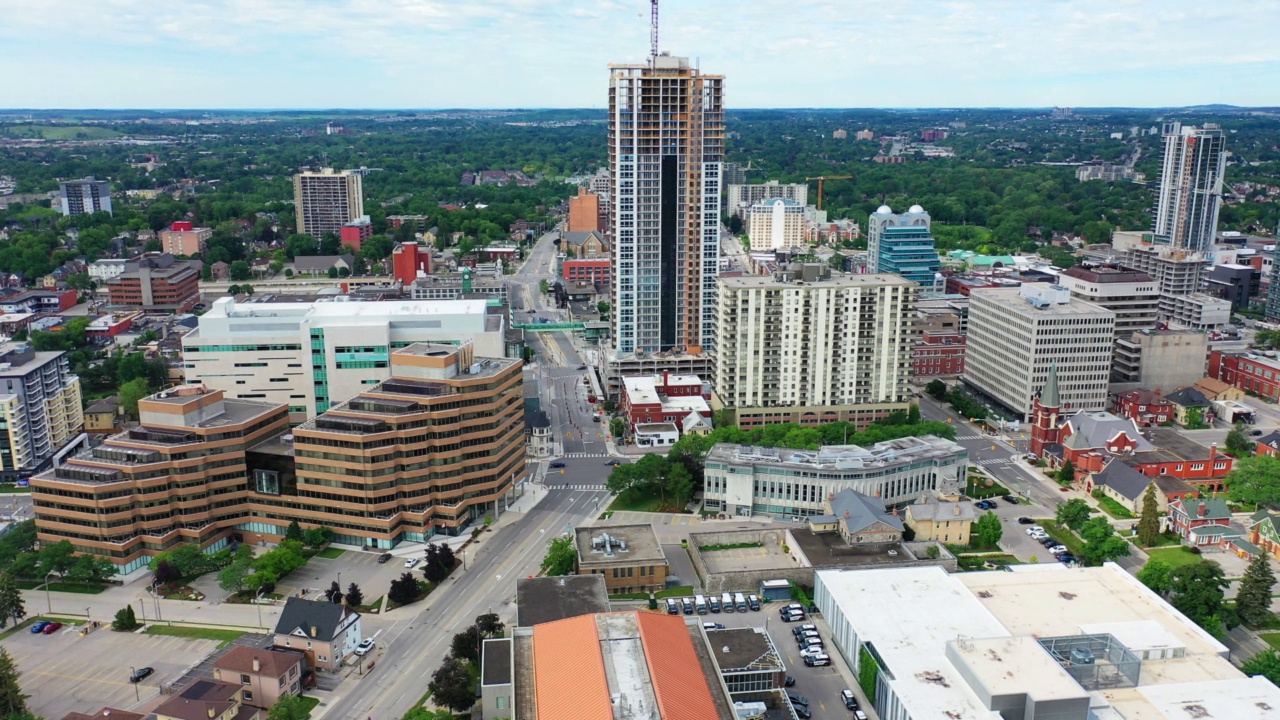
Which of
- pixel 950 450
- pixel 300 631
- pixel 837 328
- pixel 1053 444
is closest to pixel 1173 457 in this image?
pixel 1053 444

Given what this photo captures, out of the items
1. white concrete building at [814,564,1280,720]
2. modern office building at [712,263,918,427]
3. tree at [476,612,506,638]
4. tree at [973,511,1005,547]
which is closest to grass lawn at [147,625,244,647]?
tree at [476,612,506,638]

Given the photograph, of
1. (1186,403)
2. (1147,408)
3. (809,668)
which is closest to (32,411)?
(809,668)

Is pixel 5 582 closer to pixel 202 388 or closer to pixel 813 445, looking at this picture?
pixel 202 388

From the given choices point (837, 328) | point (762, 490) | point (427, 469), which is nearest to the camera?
point (427, 469)

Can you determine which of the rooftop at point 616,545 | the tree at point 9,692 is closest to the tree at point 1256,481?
the rooftop at point 616,545

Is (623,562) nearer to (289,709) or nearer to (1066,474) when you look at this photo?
(289,709)

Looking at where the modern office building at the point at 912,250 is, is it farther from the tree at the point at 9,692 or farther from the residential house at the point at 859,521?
the tree at the point at 9,692

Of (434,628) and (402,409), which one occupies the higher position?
(402,409)
